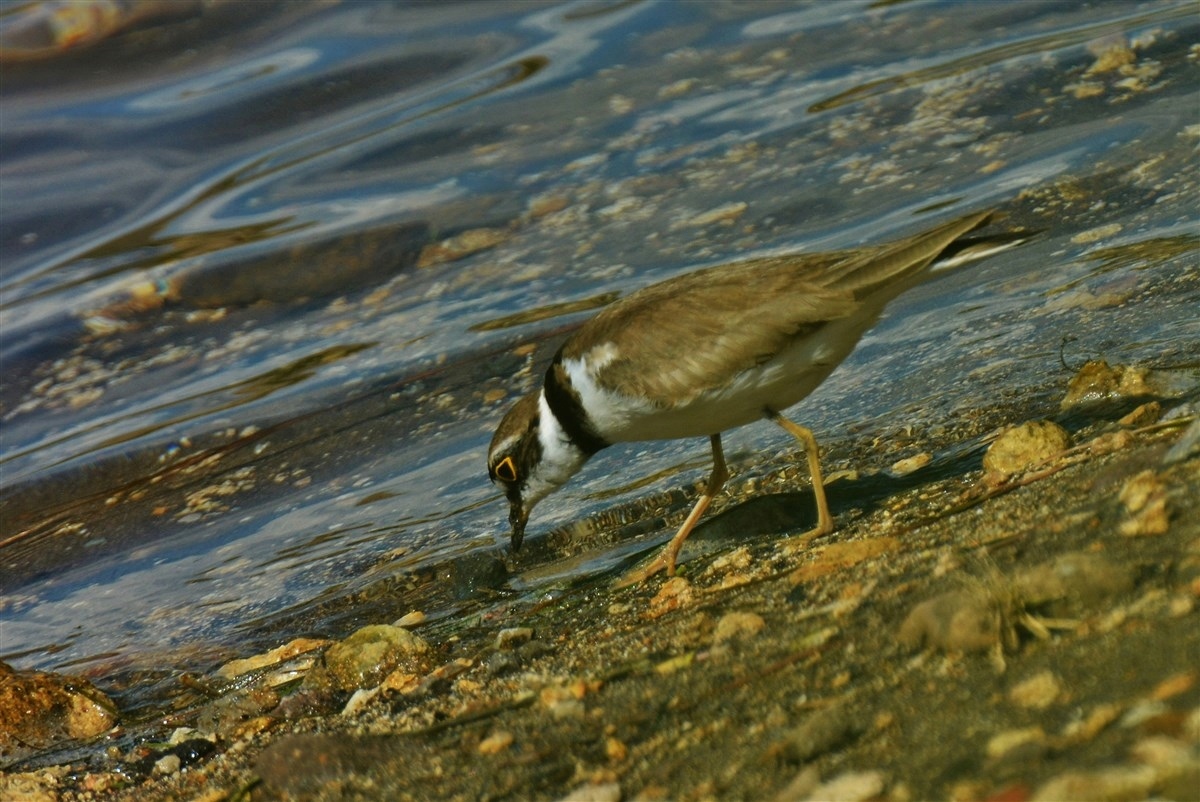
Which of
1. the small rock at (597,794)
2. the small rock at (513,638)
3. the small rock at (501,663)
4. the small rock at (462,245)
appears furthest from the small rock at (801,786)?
the small rock at (462,245)

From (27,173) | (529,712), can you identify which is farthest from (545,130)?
(529,712)

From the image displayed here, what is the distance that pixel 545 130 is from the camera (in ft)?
36.9

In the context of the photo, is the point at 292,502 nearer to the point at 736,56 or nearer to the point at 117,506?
the point at 117,506

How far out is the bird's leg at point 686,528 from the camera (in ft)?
17.1

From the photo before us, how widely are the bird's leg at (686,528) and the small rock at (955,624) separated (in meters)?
2.18

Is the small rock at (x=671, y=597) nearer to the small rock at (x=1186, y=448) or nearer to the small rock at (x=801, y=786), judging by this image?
the small rock at (x=1186, y=448)

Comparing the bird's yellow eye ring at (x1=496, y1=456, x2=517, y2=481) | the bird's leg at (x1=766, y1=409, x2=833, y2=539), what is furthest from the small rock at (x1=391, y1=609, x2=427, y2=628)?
the bird's leg at (x1=766, y1=409, x2=833, y2=539)

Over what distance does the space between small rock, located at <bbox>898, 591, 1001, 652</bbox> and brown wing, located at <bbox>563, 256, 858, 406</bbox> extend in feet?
6.95

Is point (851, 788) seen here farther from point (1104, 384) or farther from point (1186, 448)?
point (1104, 384)

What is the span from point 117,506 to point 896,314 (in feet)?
15.0

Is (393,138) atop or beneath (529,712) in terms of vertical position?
atop

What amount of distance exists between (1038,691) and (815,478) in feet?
8.71

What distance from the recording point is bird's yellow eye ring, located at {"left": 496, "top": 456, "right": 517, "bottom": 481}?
19.2ft

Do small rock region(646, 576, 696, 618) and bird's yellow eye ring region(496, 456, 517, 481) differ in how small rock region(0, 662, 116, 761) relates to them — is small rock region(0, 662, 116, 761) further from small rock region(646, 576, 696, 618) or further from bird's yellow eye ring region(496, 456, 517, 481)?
small rock region(646, 576, 696, 618)
